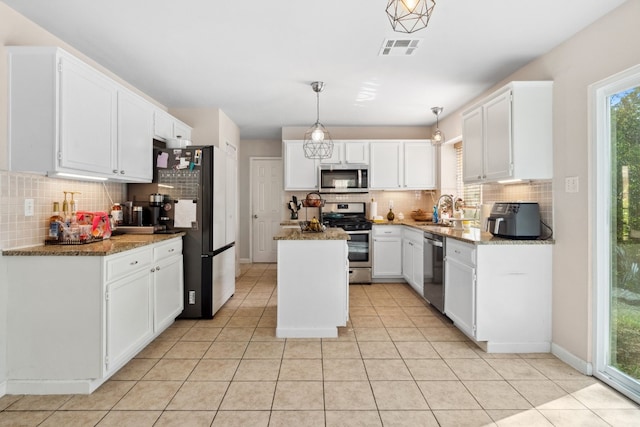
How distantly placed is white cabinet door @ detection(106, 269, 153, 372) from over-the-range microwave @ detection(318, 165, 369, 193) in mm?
3064

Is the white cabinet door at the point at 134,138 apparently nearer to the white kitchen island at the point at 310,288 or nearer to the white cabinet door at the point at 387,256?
the white kitchen island at the point at 310,288

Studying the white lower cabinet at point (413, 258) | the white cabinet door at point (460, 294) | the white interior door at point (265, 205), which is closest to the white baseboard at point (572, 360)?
the white cabinet door at point (460, 294)

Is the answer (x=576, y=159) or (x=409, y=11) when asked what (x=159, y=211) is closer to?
(x=409, y=11)

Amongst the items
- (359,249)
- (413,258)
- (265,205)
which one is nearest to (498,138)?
(413,258)

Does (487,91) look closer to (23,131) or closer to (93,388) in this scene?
(23,131)

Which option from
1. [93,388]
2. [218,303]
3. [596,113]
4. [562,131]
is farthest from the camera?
[218,303]

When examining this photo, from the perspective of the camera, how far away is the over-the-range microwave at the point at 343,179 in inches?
206

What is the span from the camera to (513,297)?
109 inches

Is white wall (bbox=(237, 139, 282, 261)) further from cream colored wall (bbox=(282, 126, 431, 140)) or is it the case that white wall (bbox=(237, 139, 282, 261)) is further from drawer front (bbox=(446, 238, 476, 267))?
drawer front (bbox=(446, 238, 476, 267))

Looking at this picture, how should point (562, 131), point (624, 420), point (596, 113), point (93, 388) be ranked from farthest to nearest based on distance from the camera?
point (562, 131) → point (596, 113) → point (93, 388) → point (624, 420)

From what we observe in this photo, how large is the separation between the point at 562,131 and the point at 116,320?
139 inches

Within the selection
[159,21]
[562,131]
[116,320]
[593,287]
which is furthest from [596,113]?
[116,320]

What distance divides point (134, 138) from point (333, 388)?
8.79 ft

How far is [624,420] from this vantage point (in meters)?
1.90
